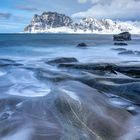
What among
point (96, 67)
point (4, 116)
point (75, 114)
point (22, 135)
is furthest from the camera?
point (96, 67)

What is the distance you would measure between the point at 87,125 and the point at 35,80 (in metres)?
9.59

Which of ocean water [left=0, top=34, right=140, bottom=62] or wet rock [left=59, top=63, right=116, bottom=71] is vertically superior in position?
wet rock [left=59, top=63, right=116, bottom=71]

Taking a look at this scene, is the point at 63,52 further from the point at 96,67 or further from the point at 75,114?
the point at 75,114

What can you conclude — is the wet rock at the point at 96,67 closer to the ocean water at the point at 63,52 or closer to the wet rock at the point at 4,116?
the ocean water at the point at 63,52

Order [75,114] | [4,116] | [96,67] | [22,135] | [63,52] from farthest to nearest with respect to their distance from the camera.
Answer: [63,52]
[96,67]
[4,116]
[75,114]
[22,135]

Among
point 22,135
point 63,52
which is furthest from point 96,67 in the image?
point 63,52

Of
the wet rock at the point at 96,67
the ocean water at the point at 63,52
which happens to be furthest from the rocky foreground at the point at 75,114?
the ocean water at the point at 63,52

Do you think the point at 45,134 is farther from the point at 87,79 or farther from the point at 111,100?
the point at 87,79

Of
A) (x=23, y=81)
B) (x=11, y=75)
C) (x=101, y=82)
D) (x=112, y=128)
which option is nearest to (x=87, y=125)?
(x=112, y=128)

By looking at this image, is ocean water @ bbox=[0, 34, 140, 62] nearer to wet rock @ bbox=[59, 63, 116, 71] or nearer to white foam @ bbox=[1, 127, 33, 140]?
wet rock @ bbox=[59, 63, 116, 71]

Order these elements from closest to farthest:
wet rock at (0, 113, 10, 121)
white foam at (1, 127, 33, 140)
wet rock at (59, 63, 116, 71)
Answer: white foam at (1, 127, 33, 140) → wet rock at (0, 113, 10, 121) → wet rock at (59, 63, 116, 71)

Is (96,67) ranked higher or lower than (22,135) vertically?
lower

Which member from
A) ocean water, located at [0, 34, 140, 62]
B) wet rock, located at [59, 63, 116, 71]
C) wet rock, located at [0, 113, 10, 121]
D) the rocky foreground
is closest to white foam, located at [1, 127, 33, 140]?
the rocky foreground

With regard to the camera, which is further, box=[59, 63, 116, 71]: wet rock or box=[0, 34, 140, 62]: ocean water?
box=[0, 34, 140, 62]: ocean water
